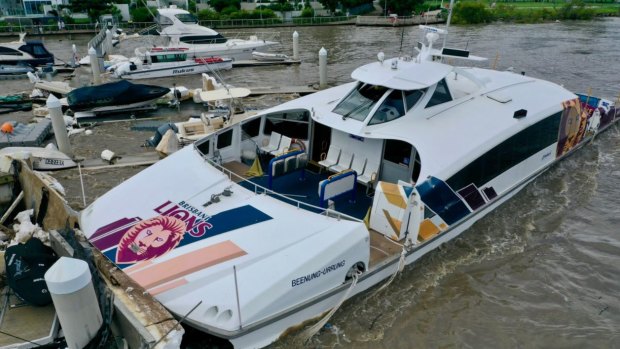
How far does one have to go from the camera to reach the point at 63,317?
12.8 ft

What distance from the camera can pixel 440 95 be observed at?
841 cm

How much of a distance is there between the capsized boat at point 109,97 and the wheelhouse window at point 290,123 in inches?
345

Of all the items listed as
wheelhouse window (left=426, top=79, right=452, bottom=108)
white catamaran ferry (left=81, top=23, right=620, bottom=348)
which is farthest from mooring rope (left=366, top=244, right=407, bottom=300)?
wheelhouse window (left=426, top=79, right=452, bottom=108)

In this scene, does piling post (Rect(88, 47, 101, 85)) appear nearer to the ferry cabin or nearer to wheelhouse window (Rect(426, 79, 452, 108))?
the ferry cabin

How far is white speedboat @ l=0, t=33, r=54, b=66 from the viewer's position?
2377cm

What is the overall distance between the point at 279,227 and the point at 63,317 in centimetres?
261

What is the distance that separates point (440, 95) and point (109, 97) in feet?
37.6

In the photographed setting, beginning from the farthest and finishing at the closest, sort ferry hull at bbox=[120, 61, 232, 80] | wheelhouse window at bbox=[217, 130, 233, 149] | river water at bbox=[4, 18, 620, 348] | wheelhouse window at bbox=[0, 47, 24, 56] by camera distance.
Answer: wheelhouse window at bbox=[0, 47, 24, 56] → ferry hull at bbox=[120, 61, 232, 80] → wheelhouse window at bbox=[217, 130, 233, 149] → river water at bbox=[4, 18, 620, 348]

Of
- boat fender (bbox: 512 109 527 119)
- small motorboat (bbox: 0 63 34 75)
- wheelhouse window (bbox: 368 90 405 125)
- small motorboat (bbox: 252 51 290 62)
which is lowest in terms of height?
small motorboat (bbox: 0 63 34 75)

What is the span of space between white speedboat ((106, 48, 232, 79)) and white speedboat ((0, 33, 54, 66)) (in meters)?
4.55

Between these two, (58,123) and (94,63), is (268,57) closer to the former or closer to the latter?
(94,63)

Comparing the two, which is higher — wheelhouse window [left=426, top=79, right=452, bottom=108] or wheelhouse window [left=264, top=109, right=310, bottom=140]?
wheelhouse window [left=426, top=79, right=452, bottom=108]

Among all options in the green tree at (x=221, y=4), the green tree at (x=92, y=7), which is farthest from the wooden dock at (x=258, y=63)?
the green tree at (x=221, y=4)

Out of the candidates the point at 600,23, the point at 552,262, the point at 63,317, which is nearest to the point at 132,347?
the point at 63,317
